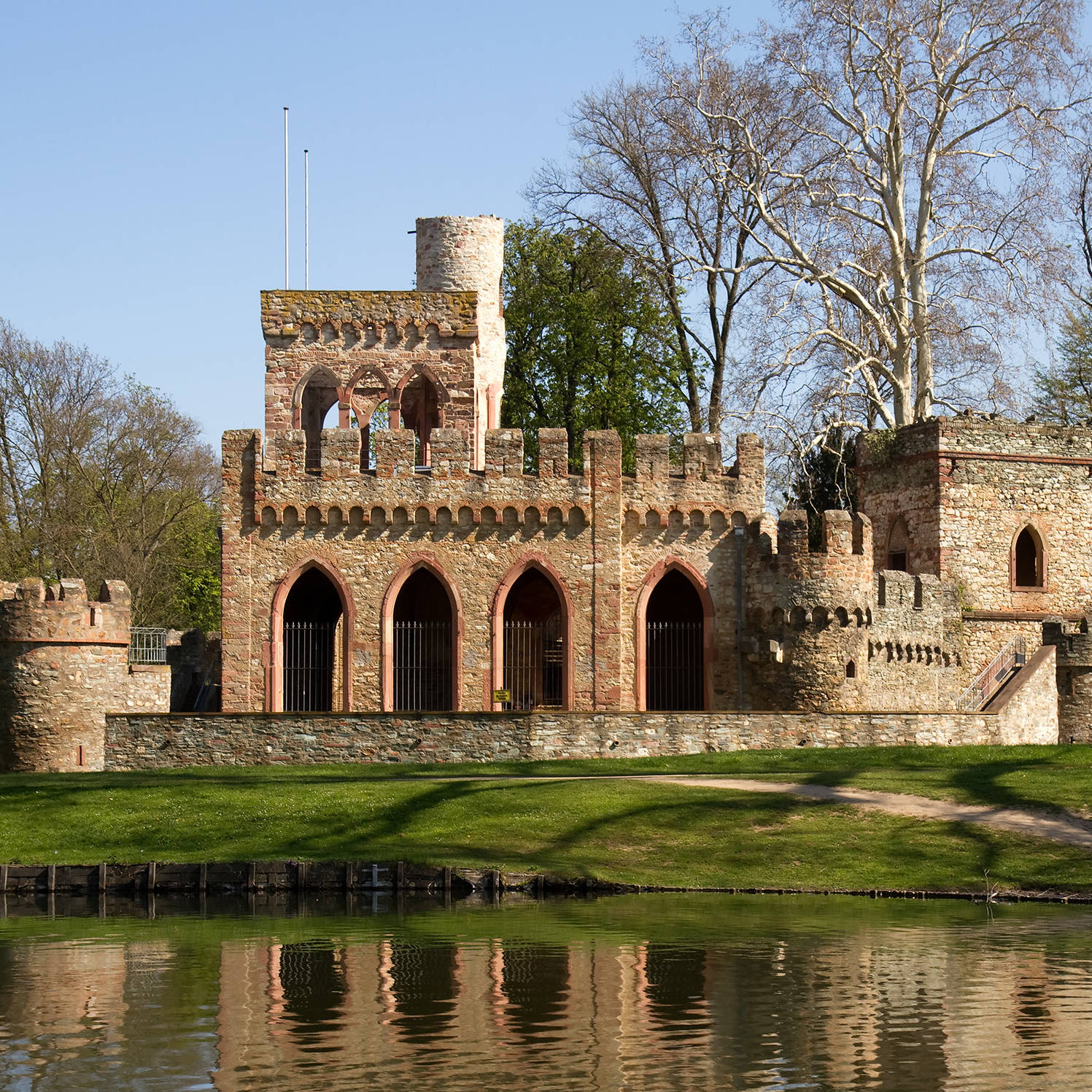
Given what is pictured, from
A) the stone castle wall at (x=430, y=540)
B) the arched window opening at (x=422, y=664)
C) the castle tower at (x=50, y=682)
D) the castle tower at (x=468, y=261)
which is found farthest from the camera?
the castle tower at (x=468, y=261)

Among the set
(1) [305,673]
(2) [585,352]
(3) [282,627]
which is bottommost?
Result: (1) [305,673]

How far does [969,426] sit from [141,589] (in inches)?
929

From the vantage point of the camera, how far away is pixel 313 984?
1527 cm

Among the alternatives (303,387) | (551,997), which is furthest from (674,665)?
(551,997)

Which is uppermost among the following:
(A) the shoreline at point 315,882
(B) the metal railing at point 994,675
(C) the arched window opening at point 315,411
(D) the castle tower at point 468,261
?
(D) the castle tower at point 468,261

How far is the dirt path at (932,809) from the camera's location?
22.4m

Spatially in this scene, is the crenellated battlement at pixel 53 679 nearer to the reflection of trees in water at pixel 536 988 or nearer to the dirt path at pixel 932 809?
the dirt path at pixel 932 809

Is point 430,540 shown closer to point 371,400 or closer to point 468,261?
point 371,400

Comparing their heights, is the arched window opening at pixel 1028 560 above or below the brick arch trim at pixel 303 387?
below

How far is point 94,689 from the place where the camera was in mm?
30625

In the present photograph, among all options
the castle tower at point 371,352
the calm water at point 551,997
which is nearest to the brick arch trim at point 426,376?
the castle tower at point 371,352

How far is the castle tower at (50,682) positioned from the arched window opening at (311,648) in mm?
4462

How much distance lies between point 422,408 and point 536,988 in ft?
82.0

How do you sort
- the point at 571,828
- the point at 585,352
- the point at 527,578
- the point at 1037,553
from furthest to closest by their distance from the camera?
the point at 585,352
the point at 1037,553
the point at 527,578
the point at 571,828
